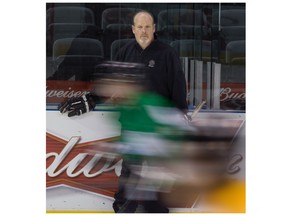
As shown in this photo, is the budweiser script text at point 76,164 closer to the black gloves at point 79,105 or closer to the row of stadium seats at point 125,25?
the black gloves at point 79,105

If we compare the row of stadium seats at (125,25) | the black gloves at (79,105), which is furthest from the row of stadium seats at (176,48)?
the black gloves at (79,105)

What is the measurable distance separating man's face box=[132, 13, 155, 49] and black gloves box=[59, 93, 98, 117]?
56 cm

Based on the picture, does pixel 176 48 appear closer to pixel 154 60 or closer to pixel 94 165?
pixel 154 60

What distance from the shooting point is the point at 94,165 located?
684 centimetres

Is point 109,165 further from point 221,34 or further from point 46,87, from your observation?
point 221,34

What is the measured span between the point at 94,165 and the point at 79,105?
0.49 m

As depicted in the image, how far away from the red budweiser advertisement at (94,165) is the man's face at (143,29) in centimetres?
52

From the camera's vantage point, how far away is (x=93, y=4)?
6.80m

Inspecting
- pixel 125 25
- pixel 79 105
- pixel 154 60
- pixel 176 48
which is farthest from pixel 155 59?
pixel 79 105

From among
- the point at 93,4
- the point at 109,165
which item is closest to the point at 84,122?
the point at 109,165

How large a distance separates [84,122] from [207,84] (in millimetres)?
995

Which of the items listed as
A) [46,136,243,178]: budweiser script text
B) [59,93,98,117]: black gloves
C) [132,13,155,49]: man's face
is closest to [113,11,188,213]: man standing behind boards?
[132,13,155,49]: man's face

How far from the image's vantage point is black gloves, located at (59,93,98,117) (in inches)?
266

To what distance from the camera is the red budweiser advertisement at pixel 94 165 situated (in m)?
6.78
